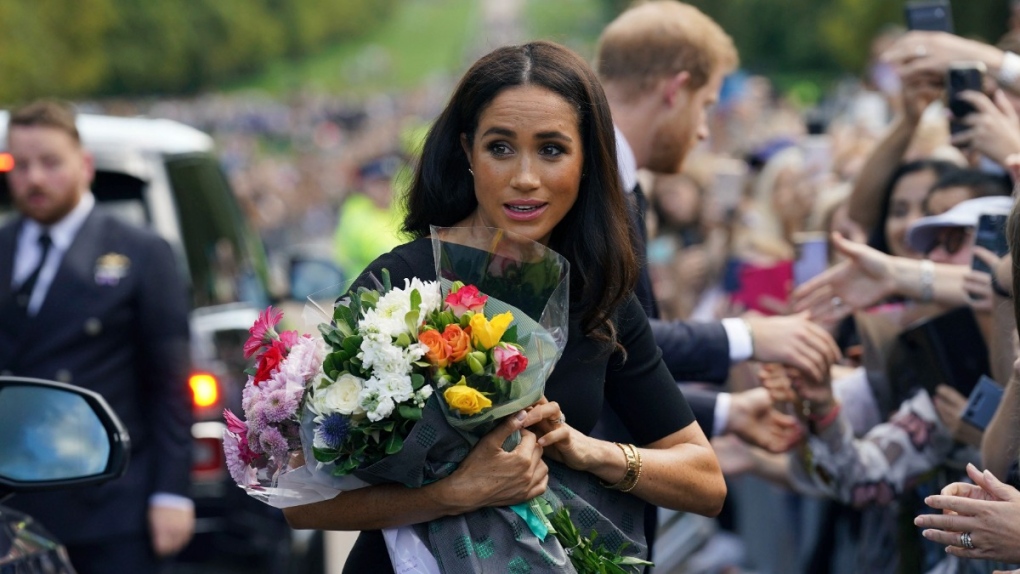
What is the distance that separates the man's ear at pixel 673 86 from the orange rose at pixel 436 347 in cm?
214

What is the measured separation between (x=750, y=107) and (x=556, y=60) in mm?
12836

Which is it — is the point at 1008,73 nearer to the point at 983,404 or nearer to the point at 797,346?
the point at 797,346

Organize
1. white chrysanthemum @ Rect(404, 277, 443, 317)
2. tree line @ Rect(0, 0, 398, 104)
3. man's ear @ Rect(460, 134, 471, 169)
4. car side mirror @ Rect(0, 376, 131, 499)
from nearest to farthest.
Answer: white chrysanthemum @ Rect(404, 277, 443, 317) < man's ear @ Rect(460, 134, 471, 169) < car side mirror @ Rect(0, 376, 131, 499) < tree line @ Rect(0, 0, 398, 104)

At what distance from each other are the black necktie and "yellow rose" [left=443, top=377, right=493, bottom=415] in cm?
312

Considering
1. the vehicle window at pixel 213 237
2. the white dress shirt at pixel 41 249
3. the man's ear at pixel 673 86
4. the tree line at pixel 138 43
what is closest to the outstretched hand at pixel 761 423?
the man's ear at pixel 673 86

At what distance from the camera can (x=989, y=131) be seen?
477cm

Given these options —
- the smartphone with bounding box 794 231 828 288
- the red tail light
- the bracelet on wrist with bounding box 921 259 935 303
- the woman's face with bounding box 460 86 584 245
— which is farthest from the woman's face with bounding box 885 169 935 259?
the red tail light

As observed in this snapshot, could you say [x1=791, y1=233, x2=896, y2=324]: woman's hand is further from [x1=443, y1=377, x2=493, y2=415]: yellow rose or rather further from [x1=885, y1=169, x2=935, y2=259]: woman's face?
[x1=443, y1=377, x2=493, y2=415]: yellow rose

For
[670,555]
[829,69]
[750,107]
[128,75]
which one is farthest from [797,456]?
[128,75]

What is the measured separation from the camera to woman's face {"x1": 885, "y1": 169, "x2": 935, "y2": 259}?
18.5 ft

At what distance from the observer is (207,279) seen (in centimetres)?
686

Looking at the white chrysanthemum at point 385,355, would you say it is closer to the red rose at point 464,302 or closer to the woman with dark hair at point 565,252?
the red rose at point 464,302

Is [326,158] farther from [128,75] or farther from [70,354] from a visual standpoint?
[70,354]

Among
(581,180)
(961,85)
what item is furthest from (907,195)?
(581,180)
